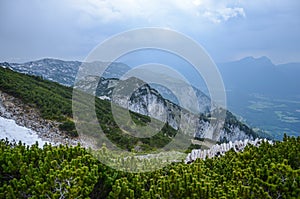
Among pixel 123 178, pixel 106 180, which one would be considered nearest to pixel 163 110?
pixel 106 180

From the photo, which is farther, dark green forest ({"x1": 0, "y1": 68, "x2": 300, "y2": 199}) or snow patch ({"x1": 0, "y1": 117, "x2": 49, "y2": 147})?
snow patch ({"x1": 0, "y1": 117, "x2": 49, "y2": 147})

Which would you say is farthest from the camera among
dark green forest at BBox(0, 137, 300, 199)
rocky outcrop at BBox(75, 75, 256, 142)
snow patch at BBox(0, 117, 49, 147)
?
rocky outcrop at BBox(75, 75, 256, 142)

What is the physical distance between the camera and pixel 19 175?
8406mm

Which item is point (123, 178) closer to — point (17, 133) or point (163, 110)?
point (17, 133)

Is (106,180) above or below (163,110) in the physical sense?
below

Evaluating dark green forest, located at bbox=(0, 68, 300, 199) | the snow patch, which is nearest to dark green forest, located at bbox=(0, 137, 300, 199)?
dark green forest, located at bbox=(0, 68, 300, 199)

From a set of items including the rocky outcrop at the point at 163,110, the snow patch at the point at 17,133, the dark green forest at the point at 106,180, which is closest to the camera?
the dark green forest at the point at 106,180

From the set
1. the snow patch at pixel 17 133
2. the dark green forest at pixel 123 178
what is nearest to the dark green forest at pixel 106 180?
the dark green forest at pixel 123 178

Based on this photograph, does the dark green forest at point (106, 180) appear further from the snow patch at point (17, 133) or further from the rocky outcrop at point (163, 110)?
the rocky outcrop at point (163, 110)

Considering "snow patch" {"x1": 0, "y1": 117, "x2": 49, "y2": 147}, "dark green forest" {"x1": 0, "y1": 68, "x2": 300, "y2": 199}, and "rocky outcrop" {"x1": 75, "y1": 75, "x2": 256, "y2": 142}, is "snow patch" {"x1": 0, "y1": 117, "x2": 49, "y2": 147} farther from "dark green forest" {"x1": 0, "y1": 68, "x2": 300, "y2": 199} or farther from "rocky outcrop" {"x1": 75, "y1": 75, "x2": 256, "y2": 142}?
"rocky outcrop" {"x1": 75, "y1": 75, "x2": 256, "y2": 142}

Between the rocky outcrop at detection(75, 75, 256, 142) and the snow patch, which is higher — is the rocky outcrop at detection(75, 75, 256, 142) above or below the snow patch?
above

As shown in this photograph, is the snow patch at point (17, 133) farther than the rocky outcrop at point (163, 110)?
No

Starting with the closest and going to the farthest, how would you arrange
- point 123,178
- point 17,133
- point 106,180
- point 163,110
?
point 123,178 < point 106,180 < point 17,133 < point 163,110

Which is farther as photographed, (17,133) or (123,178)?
(17,133)
